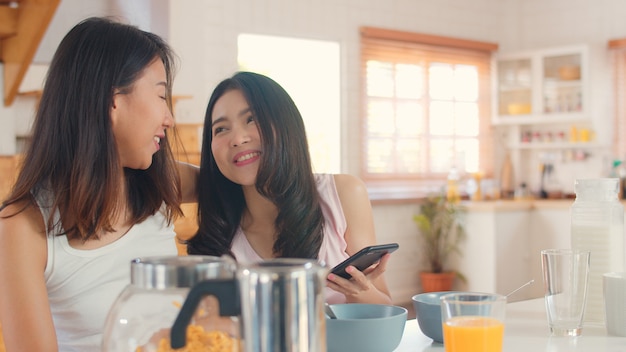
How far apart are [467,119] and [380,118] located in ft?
3.29

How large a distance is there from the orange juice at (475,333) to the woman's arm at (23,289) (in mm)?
774

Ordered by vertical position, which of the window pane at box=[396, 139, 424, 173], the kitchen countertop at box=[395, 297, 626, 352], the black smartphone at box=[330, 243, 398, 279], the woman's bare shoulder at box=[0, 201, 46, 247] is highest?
the window pane at box=[396, 139, 424, 173]

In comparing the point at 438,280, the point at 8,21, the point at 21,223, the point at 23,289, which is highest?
the point at 8,21

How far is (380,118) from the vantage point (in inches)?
229

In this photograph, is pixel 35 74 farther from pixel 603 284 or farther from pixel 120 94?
pixel 603 284

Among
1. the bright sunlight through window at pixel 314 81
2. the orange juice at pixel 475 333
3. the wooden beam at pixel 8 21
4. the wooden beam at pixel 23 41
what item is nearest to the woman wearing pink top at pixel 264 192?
the orange juice at pixel 475 333

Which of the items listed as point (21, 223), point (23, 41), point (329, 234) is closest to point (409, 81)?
point (23, 41)

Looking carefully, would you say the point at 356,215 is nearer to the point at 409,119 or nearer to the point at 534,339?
the point at 534,339

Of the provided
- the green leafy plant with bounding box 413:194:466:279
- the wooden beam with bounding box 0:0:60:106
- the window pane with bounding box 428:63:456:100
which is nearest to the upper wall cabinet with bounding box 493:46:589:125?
the window pane with bounding box 428:63:456:100

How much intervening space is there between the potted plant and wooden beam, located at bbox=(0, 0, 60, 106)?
3.18 meters

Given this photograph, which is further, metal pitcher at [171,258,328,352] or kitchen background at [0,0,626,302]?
kitchen background at [0,0,626,302]

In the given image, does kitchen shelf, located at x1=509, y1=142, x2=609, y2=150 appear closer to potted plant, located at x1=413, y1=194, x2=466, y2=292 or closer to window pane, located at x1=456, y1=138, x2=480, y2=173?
window pane, located at x1=456, y1=138, x2=480, y2=173

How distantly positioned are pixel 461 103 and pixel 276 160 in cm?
460

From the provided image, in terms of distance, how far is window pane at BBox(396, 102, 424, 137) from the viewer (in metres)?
5.94
